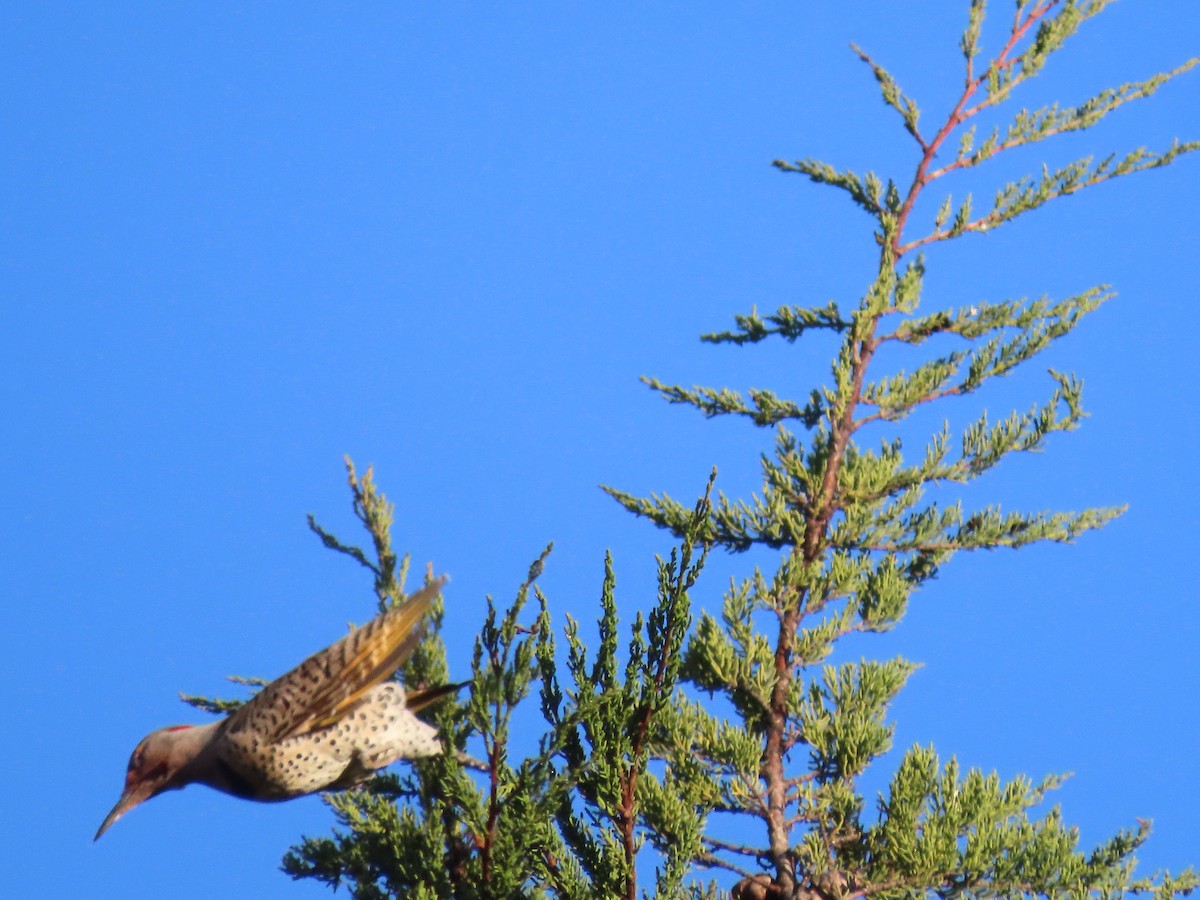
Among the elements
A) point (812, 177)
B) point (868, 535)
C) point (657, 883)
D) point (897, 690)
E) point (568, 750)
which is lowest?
point (657, 883)

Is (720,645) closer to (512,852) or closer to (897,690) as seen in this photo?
(897,690)

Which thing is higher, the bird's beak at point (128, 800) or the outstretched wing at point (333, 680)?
the outstretched wing at point (333, 680)

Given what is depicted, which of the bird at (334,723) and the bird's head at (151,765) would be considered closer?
the bird at (334,723)

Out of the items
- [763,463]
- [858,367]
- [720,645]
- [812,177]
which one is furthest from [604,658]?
[812,177]

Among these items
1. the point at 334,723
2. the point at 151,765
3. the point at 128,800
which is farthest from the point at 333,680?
the point at 128,800

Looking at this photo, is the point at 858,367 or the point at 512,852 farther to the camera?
the point at 858,367

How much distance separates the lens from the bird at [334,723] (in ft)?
13.9

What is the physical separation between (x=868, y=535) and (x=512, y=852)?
1.70m

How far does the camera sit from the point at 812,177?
14.8 ft

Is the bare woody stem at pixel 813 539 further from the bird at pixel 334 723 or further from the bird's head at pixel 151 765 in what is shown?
the bird's head at pixel 151 765

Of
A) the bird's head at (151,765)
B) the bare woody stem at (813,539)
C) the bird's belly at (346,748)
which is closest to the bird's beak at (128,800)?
the bird's head at (151,765)

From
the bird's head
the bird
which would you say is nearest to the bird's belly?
the bird

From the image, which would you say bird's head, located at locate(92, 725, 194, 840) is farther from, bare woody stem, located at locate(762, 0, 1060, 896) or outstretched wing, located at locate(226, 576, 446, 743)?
bare woody stem, located at locate(762, 0, 1060, 896)

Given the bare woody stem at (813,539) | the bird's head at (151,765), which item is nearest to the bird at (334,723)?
the bird's head at (151,765)
